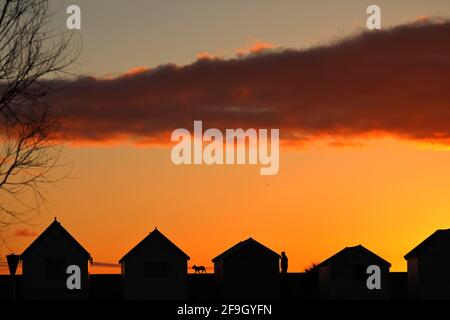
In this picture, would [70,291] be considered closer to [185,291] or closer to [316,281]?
[185,291]

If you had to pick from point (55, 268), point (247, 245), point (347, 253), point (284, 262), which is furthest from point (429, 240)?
point (55, 268)

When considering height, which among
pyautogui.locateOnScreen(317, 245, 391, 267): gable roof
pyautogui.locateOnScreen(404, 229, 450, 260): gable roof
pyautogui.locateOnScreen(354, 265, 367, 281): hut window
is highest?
pyautogui.locateOnScreen(404, 229, 450, 260): gable roof

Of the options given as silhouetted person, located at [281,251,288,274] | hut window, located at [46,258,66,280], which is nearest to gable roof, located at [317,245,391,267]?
silhouetted person, located at [281,251,288,274]

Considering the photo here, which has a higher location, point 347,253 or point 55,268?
point 347,253

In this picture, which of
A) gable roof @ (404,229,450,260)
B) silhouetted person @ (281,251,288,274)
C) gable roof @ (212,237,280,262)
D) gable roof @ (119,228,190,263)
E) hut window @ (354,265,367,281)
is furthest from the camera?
hut window @ (354,265,367,281)

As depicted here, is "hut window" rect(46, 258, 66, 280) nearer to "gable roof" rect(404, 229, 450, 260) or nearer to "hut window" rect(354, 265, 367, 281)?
"hut window" rect(354, 265, 367, 281)

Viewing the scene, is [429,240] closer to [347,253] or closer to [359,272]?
[359,272]

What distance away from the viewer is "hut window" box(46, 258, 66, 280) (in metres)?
73.8

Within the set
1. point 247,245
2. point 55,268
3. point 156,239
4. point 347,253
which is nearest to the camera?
point 55,268

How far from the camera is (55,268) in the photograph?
74.1 m

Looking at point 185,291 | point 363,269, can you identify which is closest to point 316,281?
point 363,269

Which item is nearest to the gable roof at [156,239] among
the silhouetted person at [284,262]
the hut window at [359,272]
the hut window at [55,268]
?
the hut window at [55,268]

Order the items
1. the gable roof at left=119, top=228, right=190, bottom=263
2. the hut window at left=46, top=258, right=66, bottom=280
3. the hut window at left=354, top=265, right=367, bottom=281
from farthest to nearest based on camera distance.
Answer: the hut window at left=354, top=265, right=367, bottom=281
the gable roof at left=119, top=228, right=190, bottom=263
the hut window at left=46, top=258, right=66, bottom=280
